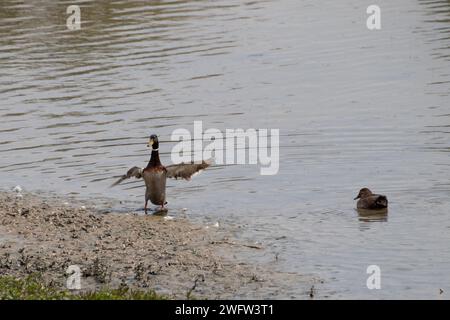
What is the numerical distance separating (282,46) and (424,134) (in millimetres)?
9366

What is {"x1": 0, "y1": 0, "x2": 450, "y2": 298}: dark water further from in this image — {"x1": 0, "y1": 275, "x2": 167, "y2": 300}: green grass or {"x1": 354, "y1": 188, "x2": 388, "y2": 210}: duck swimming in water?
{"x1": 0, "y1": 275, "x2": 167, "y2": 300}: green grass

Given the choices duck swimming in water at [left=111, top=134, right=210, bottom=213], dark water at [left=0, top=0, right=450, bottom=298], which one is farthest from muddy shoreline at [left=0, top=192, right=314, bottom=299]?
dark water at [left=0, top=0, right=450, bottom=298]

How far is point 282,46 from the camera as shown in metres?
28.6

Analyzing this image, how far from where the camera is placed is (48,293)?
10742mm

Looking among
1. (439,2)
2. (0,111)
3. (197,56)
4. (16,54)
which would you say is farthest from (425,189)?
(439,2)

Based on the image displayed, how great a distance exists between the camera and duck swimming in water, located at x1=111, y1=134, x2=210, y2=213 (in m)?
15.9

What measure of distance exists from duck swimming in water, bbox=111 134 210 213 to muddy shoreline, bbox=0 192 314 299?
0.32 metres

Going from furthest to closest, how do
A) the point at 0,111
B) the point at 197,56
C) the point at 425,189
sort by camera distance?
the point at 197,56 → the point at 0,111 → the point at 425,189

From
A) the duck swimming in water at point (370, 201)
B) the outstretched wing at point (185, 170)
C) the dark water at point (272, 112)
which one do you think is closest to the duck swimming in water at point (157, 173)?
the outstretched wing at point (185, 170)

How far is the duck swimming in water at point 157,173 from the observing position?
52.3 ft

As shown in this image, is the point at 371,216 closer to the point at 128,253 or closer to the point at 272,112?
the point at 128,253

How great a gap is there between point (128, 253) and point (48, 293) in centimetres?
269

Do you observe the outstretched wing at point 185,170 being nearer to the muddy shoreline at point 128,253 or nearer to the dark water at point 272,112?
the dark water at point 272,112
